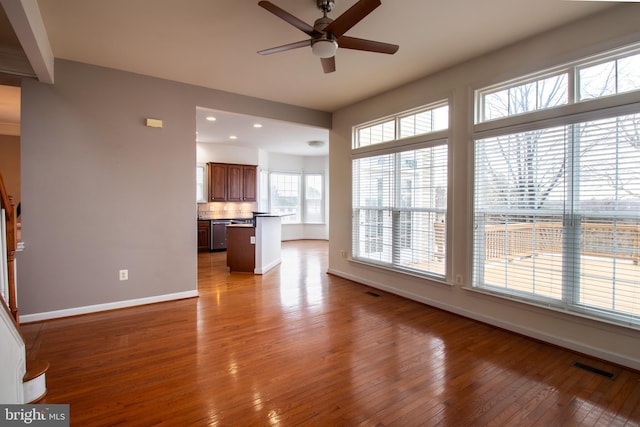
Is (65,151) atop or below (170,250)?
atop

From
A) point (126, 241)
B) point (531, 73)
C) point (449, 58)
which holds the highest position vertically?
point (449, 58)

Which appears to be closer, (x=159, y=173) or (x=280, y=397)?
(x=280, y=397)

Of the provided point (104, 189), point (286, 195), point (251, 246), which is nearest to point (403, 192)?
point (251, 246)

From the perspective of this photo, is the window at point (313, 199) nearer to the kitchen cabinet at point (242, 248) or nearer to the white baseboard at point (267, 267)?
the white baseboard at point (267, 267)

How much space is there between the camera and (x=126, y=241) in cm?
374

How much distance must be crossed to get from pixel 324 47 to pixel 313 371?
2.49 metres

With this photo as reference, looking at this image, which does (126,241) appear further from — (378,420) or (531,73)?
(531,73)

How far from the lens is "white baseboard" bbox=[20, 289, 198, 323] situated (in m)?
3.29

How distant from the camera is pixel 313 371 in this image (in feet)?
7.64

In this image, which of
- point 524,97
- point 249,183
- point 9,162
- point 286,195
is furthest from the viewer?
point 286,195

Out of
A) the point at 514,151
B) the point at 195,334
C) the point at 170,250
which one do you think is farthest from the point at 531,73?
the point at 170,250

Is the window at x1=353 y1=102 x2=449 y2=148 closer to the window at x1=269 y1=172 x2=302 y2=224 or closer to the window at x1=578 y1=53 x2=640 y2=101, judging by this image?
the window at x1=578 y1=53 x2=640 y2=101

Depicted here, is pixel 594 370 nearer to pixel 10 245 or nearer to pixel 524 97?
pixel 524 97

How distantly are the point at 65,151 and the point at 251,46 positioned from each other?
94.4 inches
